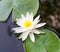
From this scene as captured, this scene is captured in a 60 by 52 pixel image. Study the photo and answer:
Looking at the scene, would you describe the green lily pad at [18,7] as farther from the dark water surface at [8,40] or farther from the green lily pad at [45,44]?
the green lily pad at [45,44]

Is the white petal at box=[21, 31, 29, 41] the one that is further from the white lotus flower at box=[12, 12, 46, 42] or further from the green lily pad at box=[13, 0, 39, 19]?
the green lily pad at box=[13, 0, 39, 19]

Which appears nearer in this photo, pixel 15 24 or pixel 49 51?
pixel 49 51

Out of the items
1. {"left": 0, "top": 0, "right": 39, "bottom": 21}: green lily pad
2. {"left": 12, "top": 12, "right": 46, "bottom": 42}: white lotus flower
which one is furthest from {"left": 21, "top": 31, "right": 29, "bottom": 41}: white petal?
{"left": 0, "top": 0, "right": 39, "bottom": 21}: green lily pad

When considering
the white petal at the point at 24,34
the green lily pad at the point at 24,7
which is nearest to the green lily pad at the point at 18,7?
the green lily pad at the point at 24,7

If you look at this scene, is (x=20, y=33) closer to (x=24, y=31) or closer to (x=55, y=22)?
(x=24, y=31)

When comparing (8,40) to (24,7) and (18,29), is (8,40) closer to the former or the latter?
(18,29)

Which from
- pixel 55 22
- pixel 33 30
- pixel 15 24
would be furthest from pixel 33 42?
pixel 55 22
